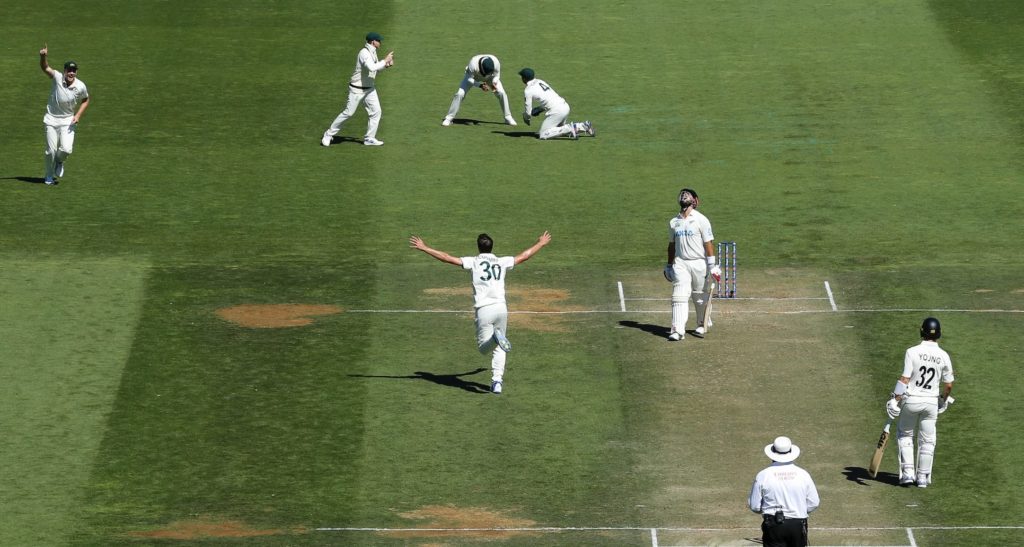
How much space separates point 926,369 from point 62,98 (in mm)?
18284

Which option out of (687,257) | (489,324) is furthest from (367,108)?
(489,324)

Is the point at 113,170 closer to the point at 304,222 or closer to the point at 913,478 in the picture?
the point at 304,222

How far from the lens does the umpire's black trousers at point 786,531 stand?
18.7 m

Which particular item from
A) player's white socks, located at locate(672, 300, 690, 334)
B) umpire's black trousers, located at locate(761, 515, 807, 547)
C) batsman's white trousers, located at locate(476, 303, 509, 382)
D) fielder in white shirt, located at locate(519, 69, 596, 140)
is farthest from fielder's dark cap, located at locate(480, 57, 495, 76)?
umpire's black trousers, located at locate(761, 515, 807, 547)

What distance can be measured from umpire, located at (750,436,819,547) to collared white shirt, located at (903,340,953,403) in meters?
3.43

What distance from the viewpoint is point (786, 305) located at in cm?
2891

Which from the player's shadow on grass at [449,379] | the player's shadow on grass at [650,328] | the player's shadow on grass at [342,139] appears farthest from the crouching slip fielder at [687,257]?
the player's shadow on grass at [342,139]

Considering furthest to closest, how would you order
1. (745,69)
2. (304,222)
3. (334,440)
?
(745,69)
(304,222)
(334,440)

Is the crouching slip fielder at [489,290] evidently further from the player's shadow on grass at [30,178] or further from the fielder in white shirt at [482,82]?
the player's shadow on grass at [30,178]

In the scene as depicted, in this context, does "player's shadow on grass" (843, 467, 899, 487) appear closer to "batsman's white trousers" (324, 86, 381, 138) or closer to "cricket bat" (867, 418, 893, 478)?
"cricket bat" (867, 418, 893, 478)

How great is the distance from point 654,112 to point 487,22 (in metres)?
7.44

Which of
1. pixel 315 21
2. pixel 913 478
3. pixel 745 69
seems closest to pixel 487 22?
pixel 315 21

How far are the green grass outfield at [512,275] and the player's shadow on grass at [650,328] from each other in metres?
0.10

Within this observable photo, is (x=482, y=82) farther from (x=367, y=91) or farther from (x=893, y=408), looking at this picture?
(x=893, y=408)
